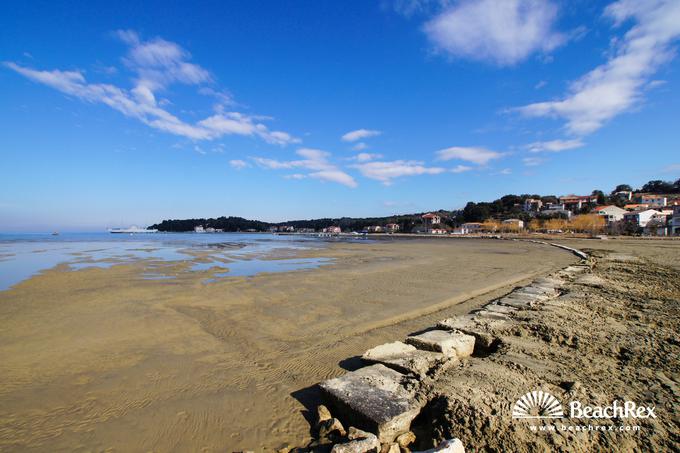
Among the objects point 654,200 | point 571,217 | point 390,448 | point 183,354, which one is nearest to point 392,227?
point 571,217

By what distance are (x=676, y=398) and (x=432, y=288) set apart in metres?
7.20

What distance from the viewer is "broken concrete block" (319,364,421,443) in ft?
9.32

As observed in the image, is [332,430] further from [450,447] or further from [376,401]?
[450,447]

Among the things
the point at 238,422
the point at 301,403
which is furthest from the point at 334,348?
the point at 238,422

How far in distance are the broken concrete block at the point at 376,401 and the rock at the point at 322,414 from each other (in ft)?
0.36

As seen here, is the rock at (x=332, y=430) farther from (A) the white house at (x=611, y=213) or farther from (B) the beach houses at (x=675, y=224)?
(A) the white house at (x=611, y=213)

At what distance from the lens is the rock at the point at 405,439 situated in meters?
2.79

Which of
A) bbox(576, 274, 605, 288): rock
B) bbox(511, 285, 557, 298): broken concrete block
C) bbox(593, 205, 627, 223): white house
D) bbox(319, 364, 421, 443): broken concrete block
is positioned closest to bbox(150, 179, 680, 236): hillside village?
bbox(593, 205, 627, 223): white house

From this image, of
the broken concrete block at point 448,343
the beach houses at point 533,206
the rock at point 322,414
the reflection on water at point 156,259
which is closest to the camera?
the rock at point 322,414

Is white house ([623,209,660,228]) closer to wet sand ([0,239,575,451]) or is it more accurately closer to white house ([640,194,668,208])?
white house ([640,194,668,208])

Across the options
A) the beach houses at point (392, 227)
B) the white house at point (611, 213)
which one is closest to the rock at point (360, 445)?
the white house at point (611, 213)
